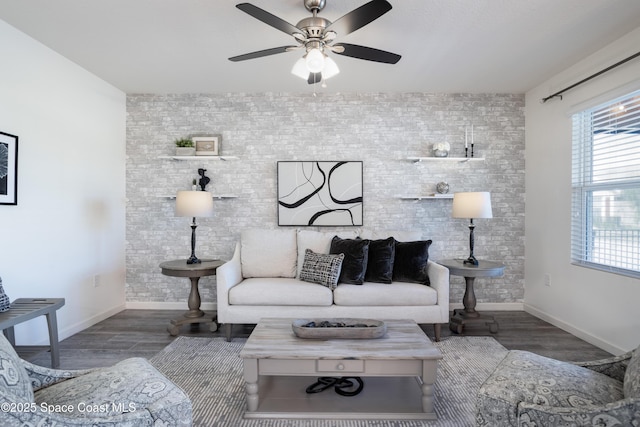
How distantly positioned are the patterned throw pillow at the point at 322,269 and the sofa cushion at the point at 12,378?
7.99ft

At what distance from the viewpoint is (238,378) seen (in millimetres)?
2666

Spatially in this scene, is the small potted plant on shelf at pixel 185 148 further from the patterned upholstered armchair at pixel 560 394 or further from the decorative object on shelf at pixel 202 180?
the patterned upholstered armchair at pixel 560 394

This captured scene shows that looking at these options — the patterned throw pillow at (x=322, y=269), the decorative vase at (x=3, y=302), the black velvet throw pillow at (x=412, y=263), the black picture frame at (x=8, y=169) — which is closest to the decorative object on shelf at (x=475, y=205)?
the black velvet throw pillow at (x=412, y=263)

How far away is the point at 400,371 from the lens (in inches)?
84.2

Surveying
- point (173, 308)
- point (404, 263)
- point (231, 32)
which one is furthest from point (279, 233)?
point (231, 32)

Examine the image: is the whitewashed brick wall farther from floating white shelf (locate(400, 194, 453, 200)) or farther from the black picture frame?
the black picture frame

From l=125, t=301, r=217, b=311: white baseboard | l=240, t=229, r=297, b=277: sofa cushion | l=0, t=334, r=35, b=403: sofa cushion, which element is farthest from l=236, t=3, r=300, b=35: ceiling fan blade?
l=125, t=301, r=217, b=311: white baseboard

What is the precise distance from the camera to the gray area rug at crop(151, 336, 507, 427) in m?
2.11

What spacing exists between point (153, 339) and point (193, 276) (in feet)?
2.26

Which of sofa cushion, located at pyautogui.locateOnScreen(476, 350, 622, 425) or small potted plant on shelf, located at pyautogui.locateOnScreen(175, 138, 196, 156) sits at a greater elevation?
small potted plant on shelf, located at pyautogui.locateOnScreen(175, 138, 196, 156)

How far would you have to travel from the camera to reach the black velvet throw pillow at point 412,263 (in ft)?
11.8

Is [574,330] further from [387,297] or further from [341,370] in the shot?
[341,370]

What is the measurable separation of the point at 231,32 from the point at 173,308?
3.24 metres

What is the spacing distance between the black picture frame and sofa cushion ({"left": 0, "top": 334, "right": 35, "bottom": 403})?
2.08 m
